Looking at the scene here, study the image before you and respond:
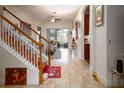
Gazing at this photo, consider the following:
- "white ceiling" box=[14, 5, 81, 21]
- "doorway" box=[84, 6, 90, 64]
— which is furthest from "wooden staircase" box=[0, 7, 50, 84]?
"doorway" box=[84, 6, 90, 64]

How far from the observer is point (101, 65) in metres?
5.18

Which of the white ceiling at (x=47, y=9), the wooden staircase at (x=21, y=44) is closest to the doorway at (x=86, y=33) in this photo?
the white ceiling at (x=47, y=9)

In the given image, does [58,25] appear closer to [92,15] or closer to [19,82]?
[92,15]

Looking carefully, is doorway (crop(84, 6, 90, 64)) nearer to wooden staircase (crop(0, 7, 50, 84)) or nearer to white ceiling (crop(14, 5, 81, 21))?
white ceiling (crop(14, 5, 81, 21))

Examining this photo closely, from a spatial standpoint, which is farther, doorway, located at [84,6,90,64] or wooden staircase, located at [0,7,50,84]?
doorway, located at [84,6,90,64]

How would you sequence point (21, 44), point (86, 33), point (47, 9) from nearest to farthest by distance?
point (21, 44) → point (86, 33) → point (47, 9)

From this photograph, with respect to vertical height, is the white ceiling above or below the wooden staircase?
above

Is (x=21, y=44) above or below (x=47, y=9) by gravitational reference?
below

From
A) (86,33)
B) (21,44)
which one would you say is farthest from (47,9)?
(21,44)

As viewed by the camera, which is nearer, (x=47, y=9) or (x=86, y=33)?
(x=86, y=33)

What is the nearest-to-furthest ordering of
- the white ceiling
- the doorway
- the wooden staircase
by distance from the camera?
the wooden staircase
the white ceiling
the doorway

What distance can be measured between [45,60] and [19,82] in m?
2.49

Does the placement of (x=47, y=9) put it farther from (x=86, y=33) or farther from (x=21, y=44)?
(x=21, y=44)
